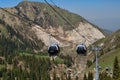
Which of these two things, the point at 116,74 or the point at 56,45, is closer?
the point at 56,45

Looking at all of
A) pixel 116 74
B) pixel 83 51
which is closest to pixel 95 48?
pixel 83 51

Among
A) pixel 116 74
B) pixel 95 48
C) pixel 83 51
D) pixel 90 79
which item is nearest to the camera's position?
pixel 95 48

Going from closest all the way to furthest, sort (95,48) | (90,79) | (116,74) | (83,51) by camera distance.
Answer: (95,48) < (83,51) < (116,74) < (90,79)

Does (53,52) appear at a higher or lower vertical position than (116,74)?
higher

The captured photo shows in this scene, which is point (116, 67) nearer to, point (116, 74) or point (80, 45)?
point (116, 74)

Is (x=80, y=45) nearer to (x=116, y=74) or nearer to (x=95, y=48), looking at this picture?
(x=95, y=48)

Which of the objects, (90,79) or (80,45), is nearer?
(80,45)

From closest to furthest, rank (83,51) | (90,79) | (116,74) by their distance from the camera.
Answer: (83,51), (116,74), (90,79)

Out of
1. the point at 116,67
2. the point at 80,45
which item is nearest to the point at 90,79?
the point at 116,67

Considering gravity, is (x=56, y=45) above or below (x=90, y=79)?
above
